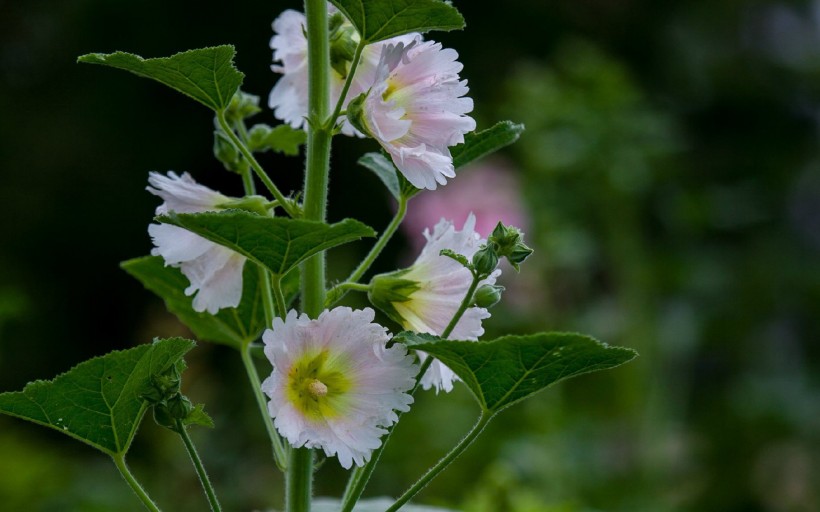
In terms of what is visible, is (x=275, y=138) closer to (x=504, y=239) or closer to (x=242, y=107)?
(x=242, y=107)

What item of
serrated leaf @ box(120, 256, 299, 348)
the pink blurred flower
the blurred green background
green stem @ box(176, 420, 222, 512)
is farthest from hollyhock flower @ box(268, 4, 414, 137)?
the pink blurred flower

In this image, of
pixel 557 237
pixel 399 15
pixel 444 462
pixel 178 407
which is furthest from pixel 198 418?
pixel 557 237

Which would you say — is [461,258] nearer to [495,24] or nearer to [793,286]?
[793,286]

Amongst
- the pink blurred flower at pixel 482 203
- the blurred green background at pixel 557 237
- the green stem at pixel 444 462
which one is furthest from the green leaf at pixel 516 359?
the pink blurred flower at pixel 482 203

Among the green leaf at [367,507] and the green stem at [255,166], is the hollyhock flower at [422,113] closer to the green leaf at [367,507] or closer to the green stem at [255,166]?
the green stem at [255,166]

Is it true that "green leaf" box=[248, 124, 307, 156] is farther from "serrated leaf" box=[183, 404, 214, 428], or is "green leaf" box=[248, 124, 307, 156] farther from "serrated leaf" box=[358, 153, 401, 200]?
"serrated leaf" box=[183, 404, 214, 428]

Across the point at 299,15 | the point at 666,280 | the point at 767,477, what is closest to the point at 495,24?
the point at 666,280
